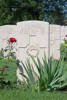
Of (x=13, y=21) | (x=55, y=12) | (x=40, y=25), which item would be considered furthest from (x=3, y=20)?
(x=40, y=25)

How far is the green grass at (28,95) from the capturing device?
4.25m

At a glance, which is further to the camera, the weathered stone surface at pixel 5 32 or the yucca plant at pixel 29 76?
the weathered stone surface at pixel 5 32

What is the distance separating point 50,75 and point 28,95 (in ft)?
2.10

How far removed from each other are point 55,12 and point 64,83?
26.0 metres

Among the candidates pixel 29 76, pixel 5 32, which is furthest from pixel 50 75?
pixel 5 32

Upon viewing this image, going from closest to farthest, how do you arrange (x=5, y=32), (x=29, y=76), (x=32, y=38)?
1. (x=29, y=76)
2. (x=32, y=38)
3. (x=5, y=32)

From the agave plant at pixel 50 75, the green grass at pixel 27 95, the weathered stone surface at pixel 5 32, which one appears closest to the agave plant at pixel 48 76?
the agave plant at pixel 50 75

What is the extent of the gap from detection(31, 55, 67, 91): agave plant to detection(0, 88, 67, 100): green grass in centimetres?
18

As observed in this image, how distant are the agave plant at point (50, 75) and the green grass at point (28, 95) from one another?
0.58 feet

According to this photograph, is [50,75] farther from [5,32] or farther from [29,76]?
[5,32]

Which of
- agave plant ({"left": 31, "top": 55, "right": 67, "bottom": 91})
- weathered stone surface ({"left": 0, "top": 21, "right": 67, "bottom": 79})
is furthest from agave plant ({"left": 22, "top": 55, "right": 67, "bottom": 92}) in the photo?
weathered stone surface ({"left": 0, "top": 21, "right": 67, "bottom": 79})

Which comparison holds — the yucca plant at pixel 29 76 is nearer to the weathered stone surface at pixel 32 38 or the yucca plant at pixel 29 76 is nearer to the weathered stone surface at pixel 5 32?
the weathered stone surface at pixel 32 38

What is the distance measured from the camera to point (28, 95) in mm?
4406

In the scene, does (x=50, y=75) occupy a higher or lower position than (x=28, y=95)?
higher
